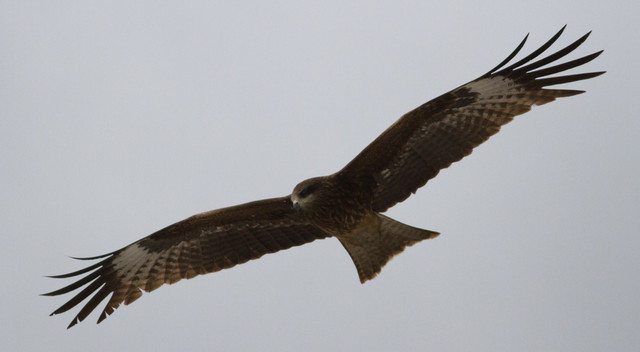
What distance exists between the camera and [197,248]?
884cm

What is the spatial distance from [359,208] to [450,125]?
1.23 meters

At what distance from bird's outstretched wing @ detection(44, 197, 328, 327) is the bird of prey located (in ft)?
0.04

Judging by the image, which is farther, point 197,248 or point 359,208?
point 197,248

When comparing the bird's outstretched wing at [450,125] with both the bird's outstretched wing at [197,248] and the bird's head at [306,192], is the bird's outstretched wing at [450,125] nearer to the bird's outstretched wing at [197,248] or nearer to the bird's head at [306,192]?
the bird's head at [306,192]

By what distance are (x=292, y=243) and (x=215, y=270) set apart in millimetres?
900

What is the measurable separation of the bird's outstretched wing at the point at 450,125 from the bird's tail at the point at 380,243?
1.33 feet

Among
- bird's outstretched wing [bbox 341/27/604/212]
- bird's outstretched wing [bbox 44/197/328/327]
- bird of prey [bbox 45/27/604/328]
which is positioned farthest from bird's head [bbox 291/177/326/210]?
bird's outstretched wing [bbox 44/197/328/327]

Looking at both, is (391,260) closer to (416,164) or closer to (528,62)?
(416,164)

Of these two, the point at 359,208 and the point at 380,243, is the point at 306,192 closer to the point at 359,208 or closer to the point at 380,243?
the point at 359,208

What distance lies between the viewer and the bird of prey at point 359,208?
307 inches

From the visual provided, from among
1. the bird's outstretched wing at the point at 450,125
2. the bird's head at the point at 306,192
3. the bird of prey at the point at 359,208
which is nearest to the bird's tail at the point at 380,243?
the bird of prey at the point at 359,208

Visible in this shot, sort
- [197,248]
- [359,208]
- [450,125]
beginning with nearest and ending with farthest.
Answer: [450,125], [359,208], [197,248]

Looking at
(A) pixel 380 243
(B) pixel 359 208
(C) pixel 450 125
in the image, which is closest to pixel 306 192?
(B) pixel 359 208

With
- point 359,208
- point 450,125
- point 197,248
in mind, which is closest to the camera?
point 450,125
